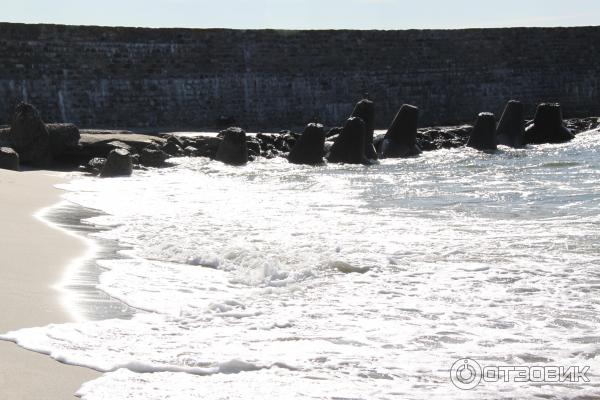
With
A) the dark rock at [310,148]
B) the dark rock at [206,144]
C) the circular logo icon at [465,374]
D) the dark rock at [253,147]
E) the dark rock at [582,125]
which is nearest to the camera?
the circular logo icon at [465,374]

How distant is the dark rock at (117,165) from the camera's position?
1597 centimetres

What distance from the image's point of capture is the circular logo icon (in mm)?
3984

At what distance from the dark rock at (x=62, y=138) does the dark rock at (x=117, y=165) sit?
72.1 inches

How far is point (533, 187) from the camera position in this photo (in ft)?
45.0

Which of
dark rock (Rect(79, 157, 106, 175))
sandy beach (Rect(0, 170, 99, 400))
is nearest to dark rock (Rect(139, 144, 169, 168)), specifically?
dark rock (Rect(79, 157, 106, 175))

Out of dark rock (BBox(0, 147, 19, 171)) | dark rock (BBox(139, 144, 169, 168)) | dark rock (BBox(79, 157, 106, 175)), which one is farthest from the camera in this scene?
dark rock (BBox(139, 144, 169, 168))

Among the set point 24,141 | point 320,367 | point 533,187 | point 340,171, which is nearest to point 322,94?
point 340,171

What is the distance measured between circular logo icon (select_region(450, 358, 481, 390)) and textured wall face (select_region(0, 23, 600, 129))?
2184 cm

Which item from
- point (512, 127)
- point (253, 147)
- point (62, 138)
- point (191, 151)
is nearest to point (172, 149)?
point (191, 151)

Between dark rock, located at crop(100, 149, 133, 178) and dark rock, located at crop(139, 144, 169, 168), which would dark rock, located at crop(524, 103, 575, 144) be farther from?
dark rock, located at crop(100, 149, 133, 178)

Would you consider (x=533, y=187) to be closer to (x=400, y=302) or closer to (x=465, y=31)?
(x=400, y=302)

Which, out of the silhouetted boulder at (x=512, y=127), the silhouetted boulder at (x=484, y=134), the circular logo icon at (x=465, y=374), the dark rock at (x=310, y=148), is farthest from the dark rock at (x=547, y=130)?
the circular logo icon at (x=465, y=374)

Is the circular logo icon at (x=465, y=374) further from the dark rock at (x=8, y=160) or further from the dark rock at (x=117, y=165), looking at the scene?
the dark rock at (x=117, y=165)

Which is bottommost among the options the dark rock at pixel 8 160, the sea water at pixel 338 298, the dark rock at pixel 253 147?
the dark rock at pixel 253 147
